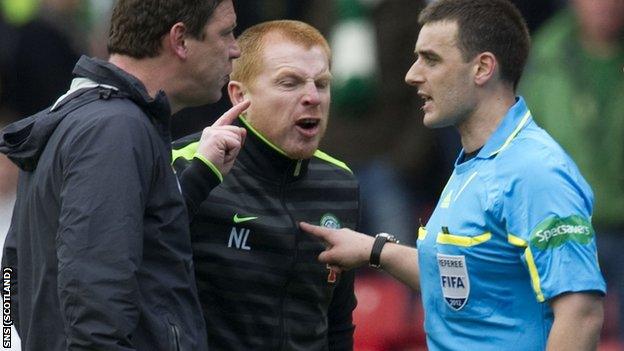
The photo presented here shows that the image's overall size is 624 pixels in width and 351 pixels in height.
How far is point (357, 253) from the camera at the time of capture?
15.7 ft

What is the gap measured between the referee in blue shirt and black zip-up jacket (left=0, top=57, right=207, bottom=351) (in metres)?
0.77

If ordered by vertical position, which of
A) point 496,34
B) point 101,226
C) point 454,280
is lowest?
point 454,280

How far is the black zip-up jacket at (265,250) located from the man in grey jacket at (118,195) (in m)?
0.58

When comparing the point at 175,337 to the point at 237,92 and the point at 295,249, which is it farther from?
the point at 237,92

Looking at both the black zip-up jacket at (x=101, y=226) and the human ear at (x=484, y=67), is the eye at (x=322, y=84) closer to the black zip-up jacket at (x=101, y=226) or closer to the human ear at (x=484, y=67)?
the human ear at (x=484, y=67)

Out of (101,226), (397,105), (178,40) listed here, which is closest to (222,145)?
(178,40)

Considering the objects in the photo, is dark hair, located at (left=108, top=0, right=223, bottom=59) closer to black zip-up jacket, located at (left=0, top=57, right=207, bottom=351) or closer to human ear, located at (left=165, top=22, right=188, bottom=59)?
human ear, located at (left=165, top=22, right=188, bottom=59)

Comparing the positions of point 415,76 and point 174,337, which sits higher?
point 415,76

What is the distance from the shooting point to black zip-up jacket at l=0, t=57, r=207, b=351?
3662 mm

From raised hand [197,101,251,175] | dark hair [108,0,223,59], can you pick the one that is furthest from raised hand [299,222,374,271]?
dark hair [108,0,223,59]

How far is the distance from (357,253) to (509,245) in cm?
76

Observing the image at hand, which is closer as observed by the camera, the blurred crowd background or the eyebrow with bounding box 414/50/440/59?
the eyebrow with bounding box 414/50/440/59

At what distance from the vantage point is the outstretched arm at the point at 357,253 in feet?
15.6

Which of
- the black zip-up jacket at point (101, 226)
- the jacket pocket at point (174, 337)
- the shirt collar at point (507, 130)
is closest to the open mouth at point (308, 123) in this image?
the shirt collar at point (507, 130)
